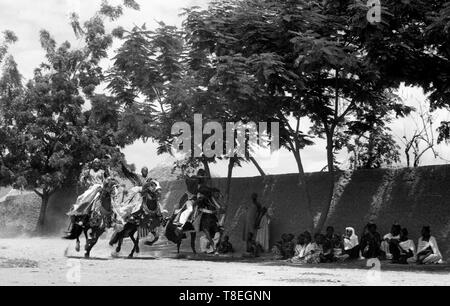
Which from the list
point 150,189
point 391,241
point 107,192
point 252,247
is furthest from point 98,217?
point 391,241

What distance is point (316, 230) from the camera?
62.2 feet

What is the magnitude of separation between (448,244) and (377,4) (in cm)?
574

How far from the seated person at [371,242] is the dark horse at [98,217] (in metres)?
6.01

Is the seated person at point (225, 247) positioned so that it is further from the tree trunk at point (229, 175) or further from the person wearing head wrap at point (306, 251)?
the person wearing head wrap at point (306, 251)

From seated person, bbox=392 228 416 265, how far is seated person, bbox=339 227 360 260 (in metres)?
1.17

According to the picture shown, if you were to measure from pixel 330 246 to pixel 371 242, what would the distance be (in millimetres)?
1068

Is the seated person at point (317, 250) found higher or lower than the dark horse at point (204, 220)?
lower

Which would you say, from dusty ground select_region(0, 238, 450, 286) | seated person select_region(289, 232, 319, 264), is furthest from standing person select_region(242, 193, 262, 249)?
dusty ground select_region(0, 238, 450, 286)

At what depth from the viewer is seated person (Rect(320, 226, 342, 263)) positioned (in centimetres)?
1673

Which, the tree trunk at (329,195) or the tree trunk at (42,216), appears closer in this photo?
the tree trunk at (329,195)

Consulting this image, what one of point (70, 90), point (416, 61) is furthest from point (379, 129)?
point (70, 90)

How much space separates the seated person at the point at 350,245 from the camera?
1686 centimetres

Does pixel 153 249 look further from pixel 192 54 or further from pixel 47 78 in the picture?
pixel 47 78

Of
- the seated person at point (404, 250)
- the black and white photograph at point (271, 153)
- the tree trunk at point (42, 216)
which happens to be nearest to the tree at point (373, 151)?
the black and white photograph at point (271, 153)
